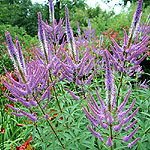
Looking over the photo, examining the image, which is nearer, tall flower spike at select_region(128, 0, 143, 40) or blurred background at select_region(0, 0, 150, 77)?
tall flower spike at select_region(128, 0, 143, 40)

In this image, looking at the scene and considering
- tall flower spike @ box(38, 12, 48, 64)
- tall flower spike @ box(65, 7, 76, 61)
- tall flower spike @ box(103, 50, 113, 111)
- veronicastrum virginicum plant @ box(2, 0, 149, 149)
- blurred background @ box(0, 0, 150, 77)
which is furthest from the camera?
blurred background @ box(0, 0, 150, 77)

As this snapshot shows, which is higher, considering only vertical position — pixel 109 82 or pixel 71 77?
pixel 109 82

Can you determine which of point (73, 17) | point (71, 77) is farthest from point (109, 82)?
point (73, 17)

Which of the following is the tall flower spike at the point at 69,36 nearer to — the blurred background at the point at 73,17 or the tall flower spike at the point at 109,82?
the tall flower spike at the point at 109,82

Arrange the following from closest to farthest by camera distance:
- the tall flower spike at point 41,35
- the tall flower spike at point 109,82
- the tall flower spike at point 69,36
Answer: the tall flower spike at point 109,82 < the tall flower spike at point 41,35 < the tall flower spike at point 69,36

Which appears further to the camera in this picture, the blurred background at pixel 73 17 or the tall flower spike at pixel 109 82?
the blurred background at pixel 73 17

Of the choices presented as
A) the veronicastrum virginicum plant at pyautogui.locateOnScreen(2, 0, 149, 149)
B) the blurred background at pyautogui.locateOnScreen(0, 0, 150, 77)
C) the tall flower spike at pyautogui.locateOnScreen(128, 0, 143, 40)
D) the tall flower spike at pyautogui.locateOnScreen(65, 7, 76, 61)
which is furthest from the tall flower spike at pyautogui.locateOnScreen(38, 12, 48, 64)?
the blurred background at pyautogui.locateOnScreen(0, 0, 150, 77)

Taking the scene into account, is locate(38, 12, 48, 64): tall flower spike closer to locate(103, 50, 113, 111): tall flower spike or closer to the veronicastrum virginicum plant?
the veronicastrum virginicum plant

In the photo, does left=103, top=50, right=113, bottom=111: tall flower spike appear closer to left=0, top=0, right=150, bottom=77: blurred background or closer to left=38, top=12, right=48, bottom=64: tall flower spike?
left=38, top=12, right=48, bottom=64: tall flower spike

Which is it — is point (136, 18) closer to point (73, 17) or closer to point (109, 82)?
point (109, 82)

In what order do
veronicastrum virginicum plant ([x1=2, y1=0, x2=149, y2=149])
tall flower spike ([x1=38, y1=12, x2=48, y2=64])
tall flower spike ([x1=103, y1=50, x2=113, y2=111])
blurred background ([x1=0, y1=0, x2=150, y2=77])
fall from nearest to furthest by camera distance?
tall flower spike ([x1=103, y1=50, x2=113, y2=111])
veronicastrum virginicum plant ([x1=2, y1=0, x2=149, y2=149])
tall flower spike ([x1=38, y1=12, x2=48, y2=64])
blurred background ([x1=0, y1=0, x2=150, y2=77])

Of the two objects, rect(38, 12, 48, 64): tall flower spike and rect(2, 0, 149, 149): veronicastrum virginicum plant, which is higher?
rect(38, 12, 48, 64): tall flower spike

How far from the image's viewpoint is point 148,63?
25.6 feet

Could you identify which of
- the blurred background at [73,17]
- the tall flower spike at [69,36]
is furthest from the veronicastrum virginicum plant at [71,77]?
the blurred background at [73,17]
